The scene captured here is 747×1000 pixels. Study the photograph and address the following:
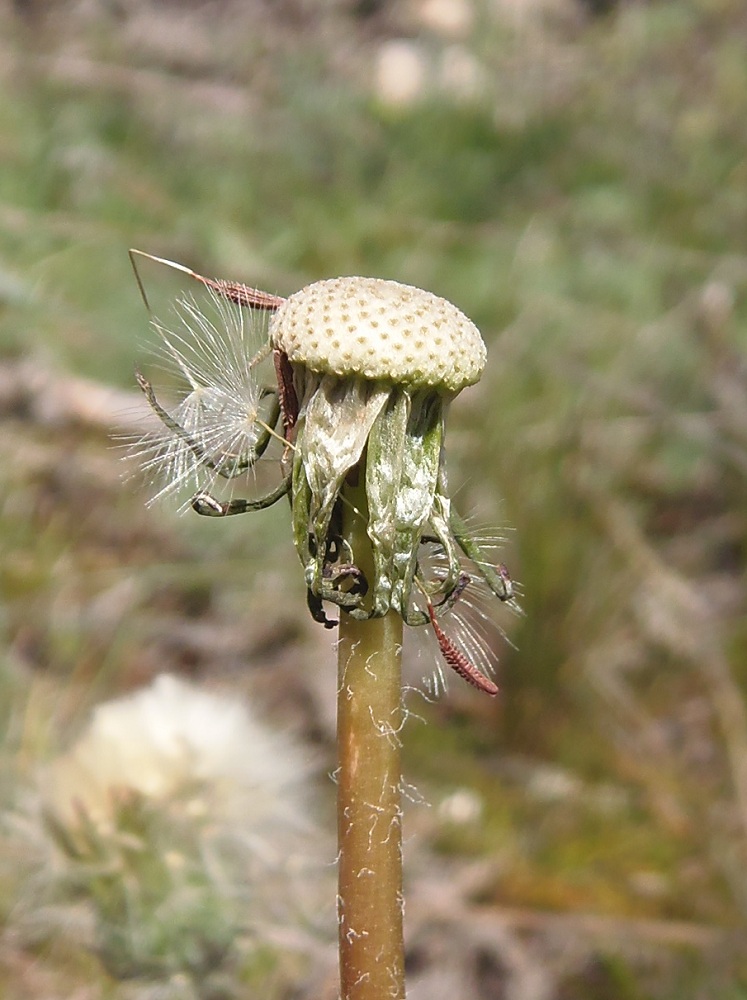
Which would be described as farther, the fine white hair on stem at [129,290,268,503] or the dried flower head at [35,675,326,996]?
the dried flower head at [35,675,326,996]

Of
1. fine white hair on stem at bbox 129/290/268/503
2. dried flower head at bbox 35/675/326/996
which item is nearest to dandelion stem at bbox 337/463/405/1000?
fine white hair on stem at bbox 129/290/268/503

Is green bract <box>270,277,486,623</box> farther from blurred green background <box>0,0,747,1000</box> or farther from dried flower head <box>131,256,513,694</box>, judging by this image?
blurred green background <box>0,0,747,1000</box>

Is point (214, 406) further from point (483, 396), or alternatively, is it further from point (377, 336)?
point (483, 396)

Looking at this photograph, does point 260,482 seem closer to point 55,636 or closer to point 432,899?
point 55,636

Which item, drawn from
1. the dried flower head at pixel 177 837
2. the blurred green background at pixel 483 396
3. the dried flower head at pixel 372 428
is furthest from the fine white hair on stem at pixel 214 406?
the blurred green background at pixel 483 396

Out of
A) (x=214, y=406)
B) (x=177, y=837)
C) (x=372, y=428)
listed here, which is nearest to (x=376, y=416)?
(x=372, y=428)

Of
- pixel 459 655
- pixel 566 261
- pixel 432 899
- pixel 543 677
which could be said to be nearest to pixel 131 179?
pixel 566 261
